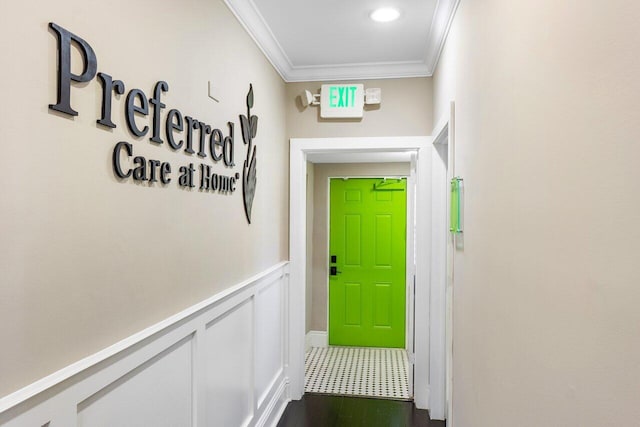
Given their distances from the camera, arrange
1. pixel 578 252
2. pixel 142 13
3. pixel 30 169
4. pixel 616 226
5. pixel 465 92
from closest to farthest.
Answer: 1. pixel 616 226
2. pixel 578 252
3. pixel 30 169
4. pixel 142 13
5. pixel 465 92

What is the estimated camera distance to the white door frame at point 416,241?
9.59 ft

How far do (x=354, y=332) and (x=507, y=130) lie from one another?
378cm

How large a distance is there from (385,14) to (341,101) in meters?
0.86

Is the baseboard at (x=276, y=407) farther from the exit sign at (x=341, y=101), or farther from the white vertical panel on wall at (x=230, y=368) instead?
the exit sign at (x=341, y=101)

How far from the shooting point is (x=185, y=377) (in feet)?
4.94

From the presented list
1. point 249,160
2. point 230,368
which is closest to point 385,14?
point 249,160

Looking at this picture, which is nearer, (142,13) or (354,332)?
(142,13)

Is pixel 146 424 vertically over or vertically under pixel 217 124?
under

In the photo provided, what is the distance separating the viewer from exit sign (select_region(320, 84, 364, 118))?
9.70ft

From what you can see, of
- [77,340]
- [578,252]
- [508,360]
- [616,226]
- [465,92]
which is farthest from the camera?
[465,92]

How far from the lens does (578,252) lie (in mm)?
736

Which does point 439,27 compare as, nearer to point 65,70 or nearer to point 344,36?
point 344,36

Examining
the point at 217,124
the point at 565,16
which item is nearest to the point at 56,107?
the point at 217,124

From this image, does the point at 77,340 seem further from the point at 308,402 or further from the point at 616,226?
the point at 308,402
